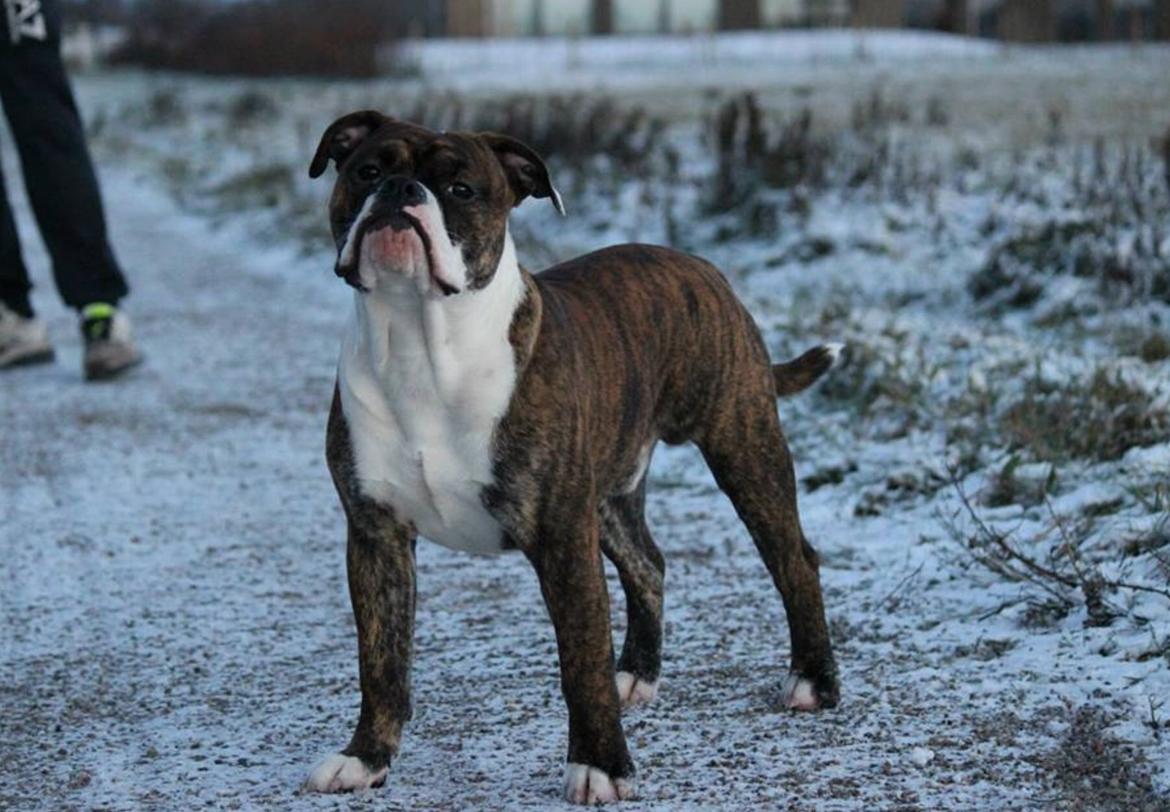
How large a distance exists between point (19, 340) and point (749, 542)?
13.4 feet

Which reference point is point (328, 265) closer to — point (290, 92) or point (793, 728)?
point (793, 728)

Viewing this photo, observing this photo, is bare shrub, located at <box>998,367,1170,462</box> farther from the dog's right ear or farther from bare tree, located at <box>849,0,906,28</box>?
bare tree, located at <box>849,0,906,28</box>

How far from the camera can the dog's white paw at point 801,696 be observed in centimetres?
385

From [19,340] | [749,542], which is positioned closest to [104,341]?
[19,340]

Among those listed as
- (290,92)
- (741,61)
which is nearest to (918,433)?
(290,92)

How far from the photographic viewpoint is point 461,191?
328 cm

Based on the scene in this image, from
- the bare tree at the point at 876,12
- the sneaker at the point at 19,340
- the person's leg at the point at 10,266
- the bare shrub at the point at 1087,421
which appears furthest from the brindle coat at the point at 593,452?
the bare tree at the point at 876,12

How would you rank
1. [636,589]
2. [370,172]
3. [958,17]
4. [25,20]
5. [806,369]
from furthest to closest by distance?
[958,17] < [25,20] < [806,369] < [636,589] < [370,172]

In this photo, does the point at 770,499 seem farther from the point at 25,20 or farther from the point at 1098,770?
the point at 25,20

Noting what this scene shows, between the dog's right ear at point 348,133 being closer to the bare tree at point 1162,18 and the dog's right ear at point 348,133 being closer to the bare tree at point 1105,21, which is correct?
the bare tree at point 1162,18

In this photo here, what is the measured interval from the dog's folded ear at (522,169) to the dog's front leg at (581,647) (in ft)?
2.14

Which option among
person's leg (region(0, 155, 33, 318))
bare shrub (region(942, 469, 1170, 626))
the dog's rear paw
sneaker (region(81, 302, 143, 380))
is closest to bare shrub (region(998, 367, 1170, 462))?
bare shrub (region(942, 469, 1170, 626))

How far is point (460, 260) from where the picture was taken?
10.6 feet

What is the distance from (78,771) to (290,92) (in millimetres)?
23766
